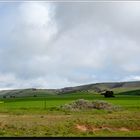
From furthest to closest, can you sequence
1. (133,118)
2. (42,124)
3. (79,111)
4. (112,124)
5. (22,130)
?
(79,111), (133,118), (112,124), (42,124), (22,130)

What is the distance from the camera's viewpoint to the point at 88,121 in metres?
42.6

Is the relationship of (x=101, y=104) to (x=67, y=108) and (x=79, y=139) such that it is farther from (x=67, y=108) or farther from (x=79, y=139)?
(x=79, y=139)

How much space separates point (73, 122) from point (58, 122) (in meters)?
1.65

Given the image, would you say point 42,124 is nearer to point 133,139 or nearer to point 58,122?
point 58,122

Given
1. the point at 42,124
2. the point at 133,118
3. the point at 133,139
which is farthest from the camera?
the point at 133,118

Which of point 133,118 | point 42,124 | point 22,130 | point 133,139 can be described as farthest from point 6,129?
point 133,139

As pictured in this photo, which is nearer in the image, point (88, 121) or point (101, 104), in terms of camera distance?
point (88, 121)

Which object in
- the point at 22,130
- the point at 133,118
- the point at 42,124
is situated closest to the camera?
the point at 22,130

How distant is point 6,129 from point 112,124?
36.6ft

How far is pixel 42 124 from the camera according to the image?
39.1 metres

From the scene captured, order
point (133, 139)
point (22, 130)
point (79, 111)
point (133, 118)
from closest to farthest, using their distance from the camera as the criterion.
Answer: point (133, 139) → point (22, 130) → point (133, 118) → point (79, 111)

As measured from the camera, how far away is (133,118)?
4681 cm

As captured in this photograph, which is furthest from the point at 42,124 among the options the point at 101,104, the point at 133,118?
the point at 101,104

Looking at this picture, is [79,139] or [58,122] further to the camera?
[58,122]
